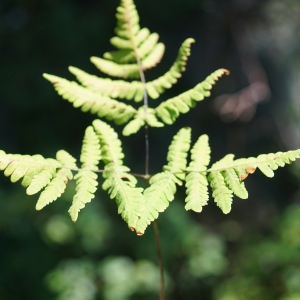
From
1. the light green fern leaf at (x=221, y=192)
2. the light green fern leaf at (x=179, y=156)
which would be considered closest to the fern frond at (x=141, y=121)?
the light green fern leaf at (x=179, y=156)

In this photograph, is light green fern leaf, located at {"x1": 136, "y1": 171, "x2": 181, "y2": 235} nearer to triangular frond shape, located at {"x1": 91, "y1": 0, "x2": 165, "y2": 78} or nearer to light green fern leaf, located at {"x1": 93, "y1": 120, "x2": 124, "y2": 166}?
light green fern leaf, located at {"x1": 93, "y1": 120, "x2": 124, "y2": 166}

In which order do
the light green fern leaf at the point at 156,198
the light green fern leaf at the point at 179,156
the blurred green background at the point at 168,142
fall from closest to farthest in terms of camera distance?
the light green fern leaf at the point at 156,198 → the light green fern leaf at the point at 179,156 → the blurred green background at the point at 168,142

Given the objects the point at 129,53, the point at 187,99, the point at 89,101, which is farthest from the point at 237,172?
the point at 129,53

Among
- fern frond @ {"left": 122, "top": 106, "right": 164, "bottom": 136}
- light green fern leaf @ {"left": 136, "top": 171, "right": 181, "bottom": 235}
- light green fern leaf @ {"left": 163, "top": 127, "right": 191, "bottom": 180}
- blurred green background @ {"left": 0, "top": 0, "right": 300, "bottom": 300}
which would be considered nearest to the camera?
light green fern leaf @ {"left": 136, "top": 171, "right": 181, "bottom": 235}

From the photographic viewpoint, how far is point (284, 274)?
11.9 feet

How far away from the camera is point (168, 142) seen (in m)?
4.72

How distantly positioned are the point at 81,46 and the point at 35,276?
225cm

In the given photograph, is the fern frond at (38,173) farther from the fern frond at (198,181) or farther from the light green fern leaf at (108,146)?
the fern frond at (198,181)

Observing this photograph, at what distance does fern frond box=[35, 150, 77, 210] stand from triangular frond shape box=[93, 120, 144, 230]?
0.13 metres

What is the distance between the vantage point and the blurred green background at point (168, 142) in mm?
3615

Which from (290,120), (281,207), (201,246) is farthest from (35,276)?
(290,120)

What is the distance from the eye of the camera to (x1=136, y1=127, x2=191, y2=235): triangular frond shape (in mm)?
1175

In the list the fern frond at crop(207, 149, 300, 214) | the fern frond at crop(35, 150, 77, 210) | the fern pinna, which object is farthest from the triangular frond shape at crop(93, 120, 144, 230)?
the fern frond at crop(207, 149, 300, 214)

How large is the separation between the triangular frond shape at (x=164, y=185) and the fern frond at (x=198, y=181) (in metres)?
0.04
